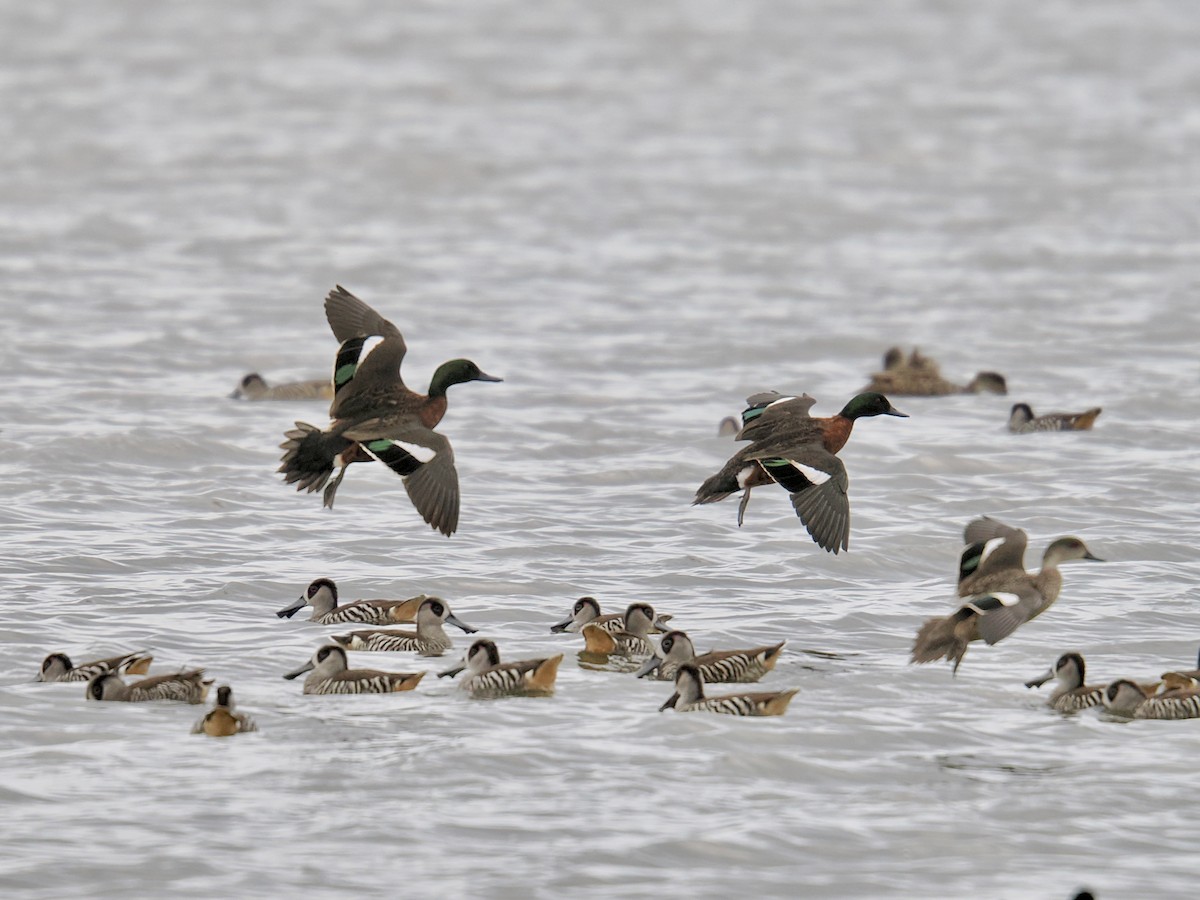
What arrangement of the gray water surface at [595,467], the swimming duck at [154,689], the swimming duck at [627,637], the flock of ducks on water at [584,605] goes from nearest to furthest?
1. the gray water surface at [595,467]
2. the swimming duck at [154,689]
3. the flock of ducks on water at [584,605]
4. the swimming duck at [627,637]

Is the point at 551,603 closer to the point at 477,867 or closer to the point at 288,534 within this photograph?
the point at 288,534

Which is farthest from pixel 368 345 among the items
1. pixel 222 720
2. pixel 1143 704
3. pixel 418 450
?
pixel 1143 704

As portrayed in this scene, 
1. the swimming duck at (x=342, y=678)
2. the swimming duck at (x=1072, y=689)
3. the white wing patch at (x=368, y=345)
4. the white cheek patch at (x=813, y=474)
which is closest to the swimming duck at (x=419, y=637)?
the swimming duck at (x=342, y=678)

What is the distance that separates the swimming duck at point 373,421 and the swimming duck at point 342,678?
1416mm

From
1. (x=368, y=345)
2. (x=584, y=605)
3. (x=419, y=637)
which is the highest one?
(x=368, y=345)

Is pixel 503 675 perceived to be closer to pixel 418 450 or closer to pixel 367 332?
pixel 418 450

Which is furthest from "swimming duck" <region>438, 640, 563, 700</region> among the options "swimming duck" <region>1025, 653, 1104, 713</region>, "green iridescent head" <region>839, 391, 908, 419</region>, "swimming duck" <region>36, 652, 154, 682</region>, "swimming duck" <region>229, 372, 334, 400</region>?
"swimming duck" <region>229, 372, 334, 400</region>

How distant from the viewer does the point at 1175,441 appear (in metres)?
19.5

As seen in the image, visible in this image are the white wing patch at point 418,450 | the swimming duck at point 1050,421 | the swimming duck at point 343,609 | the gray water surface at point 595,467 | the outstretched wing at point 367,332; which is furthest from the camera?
the swimming duck at point 1050,421

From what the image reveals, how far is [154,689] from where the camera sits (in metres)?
11.0

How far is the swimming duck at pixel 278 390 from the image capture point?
21062 millimetres

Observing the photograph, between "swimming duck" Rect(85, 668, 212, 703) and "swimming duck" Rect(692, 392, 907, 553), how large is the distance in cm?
407

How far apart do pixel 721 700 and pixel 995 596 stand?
186 cm

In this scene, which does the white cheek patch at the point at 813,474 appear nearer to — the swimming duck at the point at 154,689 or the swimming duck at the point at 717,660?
the swimming duck at the point at 717,660
